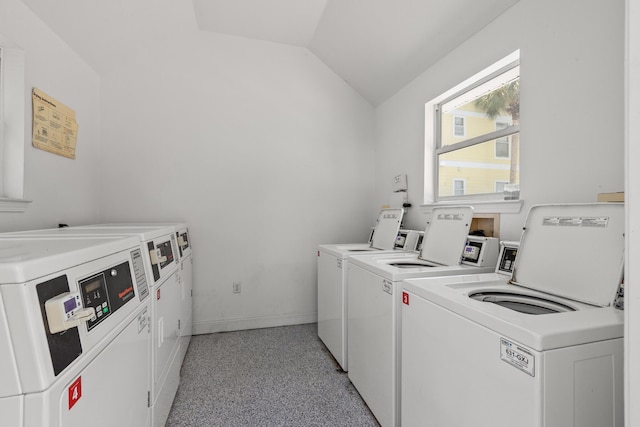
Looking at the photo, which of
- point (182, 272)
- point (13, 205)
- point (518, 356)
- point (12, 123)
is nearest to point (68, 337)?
point (518, 356)

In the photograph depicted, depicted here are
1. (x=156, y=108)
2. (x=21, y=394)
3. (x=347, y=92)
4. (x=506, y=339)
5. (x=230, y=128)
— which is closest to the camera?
(x=21, y=394)

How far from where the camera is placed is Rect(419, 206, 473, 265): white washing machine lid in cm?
179

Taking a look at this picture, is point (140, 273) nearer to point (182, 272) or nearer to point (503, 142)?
point (182, 272)

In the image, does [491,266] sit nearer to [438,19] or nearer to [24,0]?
[438,19]

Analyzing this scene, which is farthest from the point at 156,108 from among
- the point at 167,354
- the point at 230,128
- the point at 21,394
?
the point at 21,394

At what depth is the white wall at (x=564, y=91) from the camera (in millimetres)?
1214

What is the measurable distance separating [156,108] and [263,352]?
7.52 ft

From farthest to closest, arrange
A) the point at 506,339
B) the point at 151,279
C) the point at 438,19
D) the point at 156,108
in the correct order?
the point at 156,108
the point at 438,19
the point at 151,279
the point at 506,339

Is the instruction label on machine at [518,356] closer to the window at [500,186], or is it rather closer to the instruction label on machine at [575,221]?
the instruction label on machine at [575,221]

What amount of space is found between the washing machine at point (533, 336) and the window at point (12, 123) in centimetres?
210

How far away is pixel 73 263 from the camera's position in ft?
2.35

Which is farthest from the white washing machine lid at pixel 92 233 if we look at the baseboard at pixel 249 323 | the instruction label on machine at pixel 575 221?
the instruction label on machine at pixel 575 221

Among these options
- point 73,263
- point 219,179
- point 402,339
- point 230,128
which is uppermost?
point 230,128

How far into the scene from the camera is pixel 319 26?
2604 mm
